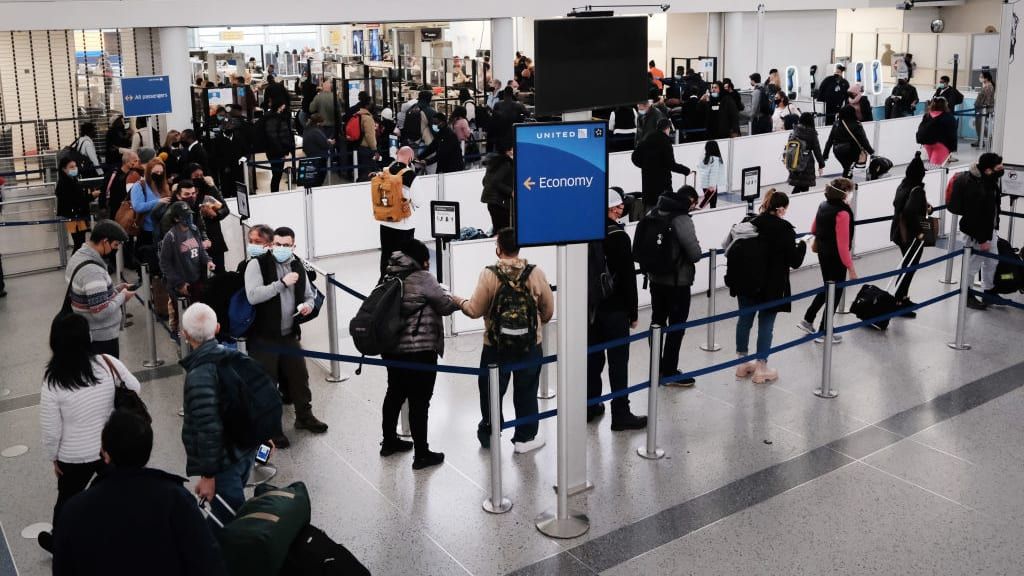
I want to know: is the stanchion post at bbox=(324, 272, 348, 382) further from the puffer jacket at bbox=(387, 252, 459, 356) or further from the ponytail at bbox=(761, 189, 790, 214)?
the ponytail at bbox=(761, 189, 790, 214)

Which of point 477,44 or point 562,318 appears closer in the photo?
point 562,318

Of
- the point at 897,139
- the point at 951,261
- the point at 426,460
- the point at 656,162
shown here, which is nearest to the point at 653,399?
the point at 426,460

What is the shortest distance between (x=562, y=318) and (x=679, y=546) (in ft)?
4.84

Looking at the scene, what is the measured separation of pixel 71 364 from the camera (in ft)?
16.9

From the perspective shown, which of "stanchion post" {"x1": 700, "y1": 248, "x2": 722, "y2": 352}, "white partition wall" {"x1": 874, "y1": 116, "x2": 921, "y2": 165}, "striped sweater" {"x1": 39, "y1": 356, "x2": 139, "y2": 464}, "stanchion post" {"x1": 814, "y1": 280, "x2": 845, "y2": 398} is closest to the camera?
"striped sweater" {"x1": 39, "y1": 356, "x2": 139, "y2": 464}

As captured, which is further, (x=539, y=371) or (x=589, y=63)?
(x=539, y=371)

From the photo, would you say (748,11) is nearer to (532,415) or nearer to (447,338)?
(447,338)

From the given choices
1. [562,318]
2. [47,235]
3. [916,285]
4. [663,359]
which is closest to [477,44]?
[47,235]

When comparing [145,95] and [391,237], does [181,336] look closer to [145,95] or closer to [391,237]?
[391,237]

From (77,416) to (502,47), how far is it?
807 inches

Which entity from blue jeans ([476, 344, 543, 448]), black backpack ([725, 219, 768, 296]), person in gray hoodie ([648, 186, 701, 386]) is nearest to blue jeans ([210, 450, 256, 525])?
blue jeans ([476, 344, 543, 448])

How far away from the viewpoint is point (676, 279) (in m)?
8.11

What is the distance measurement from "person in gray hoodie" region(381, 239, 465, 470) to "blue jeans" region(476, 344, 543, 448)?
14.9 inches

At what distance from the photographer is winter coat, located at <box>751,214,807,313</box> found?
8.14m
